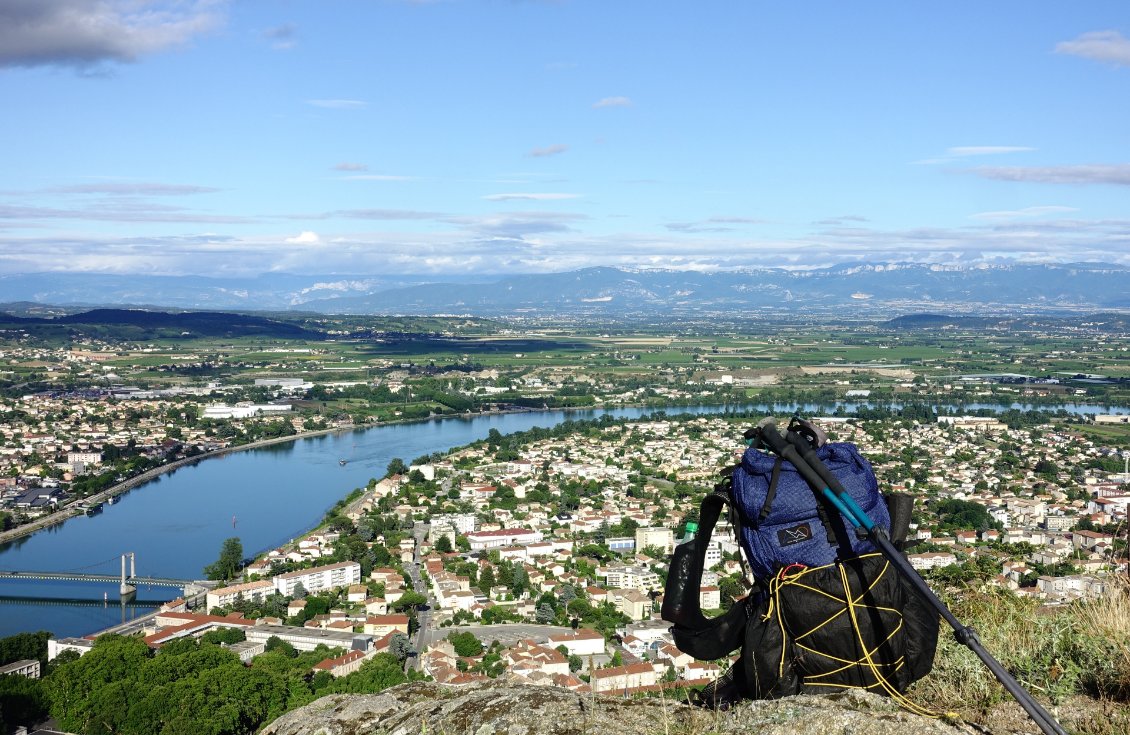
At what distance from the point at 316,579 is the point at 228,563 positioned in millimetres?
1604

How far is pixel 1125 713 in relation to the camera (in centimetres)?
140

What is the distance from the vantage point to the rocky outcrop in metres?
1.26

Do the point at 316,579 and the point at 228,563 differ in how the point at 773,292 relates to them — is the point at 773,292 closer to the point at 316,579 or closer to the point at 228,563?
the point at 228,563

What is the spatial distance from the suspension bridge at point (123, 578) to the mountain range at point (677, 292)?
3839 inches

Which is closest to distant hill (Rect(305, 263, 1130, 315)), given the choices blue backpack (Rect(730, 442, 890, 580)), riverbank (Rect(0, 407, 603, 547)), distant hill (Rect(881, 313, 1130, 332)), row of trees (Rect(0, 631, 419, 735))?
distant hill (Rect(881, 313, 1130, 332))

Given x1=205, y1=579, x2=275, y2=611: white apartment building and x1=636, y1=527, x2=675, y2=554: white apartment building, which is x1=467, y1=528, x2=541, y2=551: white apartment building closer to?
x1=636, y1=527, x2=675, y2=554: white apartment building

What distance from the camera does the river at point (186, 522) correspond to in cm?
1302

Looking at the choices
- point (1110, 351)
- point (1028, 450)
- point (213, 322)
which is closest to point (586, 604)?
point (1028, 450)

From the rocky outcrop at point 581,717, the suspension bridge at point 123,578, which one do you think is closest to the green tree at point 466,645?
the suspension bridge at point 123,578

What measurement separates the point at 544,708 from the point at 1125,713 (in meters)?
0.81

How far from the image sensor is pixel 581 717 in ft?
4.47

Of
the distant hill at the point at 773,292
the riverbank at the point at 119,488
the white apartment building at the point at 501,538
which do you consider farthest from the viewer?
the distant hill at the point at 773,292

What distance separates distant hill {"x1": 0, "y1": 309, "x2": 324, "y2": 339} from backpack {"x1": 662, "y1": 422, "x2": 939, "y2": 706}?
60.5m

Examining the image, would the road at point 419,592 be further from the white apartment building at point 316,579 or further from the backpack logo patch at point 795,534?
the backpack logo patch at point 795,534
